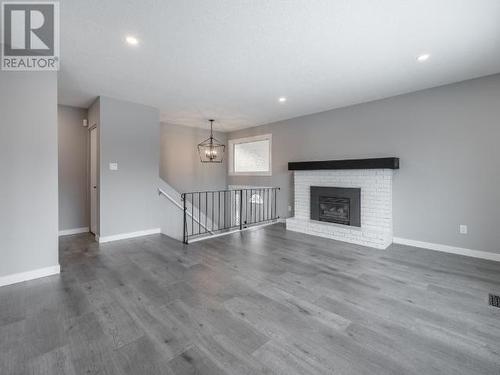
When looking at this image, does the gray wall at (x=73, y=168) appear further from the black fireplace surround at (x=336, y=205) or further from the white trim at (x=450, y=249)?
the white trim at (x=450, y=249)

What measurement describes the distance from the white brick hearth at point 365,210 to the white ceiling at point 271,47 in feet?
4.68

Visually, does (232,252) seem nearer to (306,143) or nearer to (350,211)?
(350,211)

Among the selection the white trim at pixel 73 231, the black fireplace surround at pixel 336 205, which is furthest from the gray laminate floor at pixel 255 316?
the white trim at pixel 73 231

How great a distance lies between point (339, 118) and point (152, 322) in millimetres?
4691

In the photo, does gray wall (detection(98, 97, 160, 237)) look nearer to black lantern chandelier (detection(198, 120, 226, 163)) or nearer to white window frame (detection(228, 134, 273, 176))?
black lantern chandelier (detection(198, 120, 226, 163))

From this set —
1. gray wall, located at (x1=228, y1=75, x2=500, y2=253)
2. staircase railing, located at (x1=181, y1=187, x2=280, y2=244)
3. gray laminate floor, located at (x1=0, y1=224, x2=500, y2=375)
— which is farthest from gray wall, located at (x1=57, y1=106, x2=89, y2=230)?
gray wall, located at (x1=228, y1=75, x2=500, y2=253)

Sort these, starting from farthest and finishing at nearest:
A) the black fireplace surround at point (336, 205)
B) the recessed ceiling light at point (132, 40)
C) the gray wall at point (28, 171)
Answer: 1. the black fireplace surround at point (336, 205)
2. the gray wall at point (28, 171)
3. the recessed ceiling light at point (132, 40)

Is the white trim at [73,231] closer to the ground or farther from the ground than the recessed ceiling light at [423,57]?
closer to the ground

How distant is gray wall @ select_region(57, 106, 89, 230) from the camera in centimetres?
471

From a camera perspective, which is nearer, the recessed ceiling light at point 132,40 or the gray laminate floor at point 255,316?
the gray laminate floor at point 255,316

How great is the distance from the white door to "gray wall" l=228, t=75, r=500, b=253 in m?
4.89

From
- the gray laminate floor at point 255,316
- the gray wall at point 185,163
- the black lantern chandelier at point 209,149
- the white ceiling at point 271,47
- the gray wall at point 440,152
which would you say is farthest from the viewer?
the black lantern chandelier at point 209,149

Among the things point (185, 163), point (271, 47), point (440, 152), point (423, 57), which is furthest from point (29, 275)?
point (440, 152)

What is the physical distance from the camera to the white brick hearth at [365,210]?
406 centimetres
